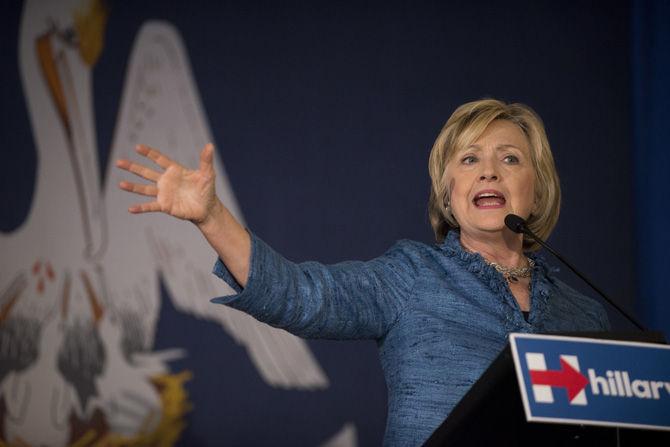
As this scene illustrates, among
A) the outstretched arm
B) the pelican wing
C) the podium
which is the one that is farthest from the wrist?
the pelican wing

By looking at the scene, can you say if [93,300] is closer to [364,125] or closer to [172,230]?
[172,230]

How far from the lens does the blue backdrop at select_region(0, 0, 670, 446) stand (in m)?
3.26

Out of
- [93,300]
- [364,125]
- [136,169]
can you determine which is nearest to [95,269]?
[93,300]

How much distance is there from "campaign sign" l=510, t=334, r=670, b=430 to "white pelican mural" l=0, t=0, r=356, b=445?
237cm

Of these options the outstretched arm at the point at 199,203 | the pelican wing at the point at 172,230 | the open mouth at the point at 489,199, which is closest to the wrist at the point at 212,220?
the outstretched arm at the point at 199,203

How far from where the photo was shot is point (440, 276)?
5.30 ft

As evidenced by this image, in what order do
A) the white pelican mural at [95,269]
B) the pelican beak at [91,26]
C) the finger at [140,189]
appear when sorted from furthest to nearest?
the pelican beak at [91,26] < the white pelican mural at [95,269] < the finger at [140,189]

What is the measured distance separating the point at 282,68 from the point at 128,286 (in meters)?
1.04

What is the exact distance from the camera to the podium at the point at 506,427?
93cm

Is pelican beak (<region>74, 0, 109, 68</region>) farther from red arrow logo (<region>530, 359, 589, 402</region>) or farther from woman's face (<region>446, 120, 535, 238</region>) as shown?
red arrow logo (<region>530, 359, 589, 402</region>)

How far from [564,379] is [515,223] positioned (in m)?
0.70

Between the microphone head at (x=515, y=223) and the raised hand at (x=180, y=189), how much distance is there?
1.84 ft

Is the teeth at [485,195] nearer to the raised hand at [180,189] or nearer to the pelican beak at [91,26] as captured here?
the raised hand at [180,189]

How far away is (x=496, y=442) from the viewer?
0.98 m
